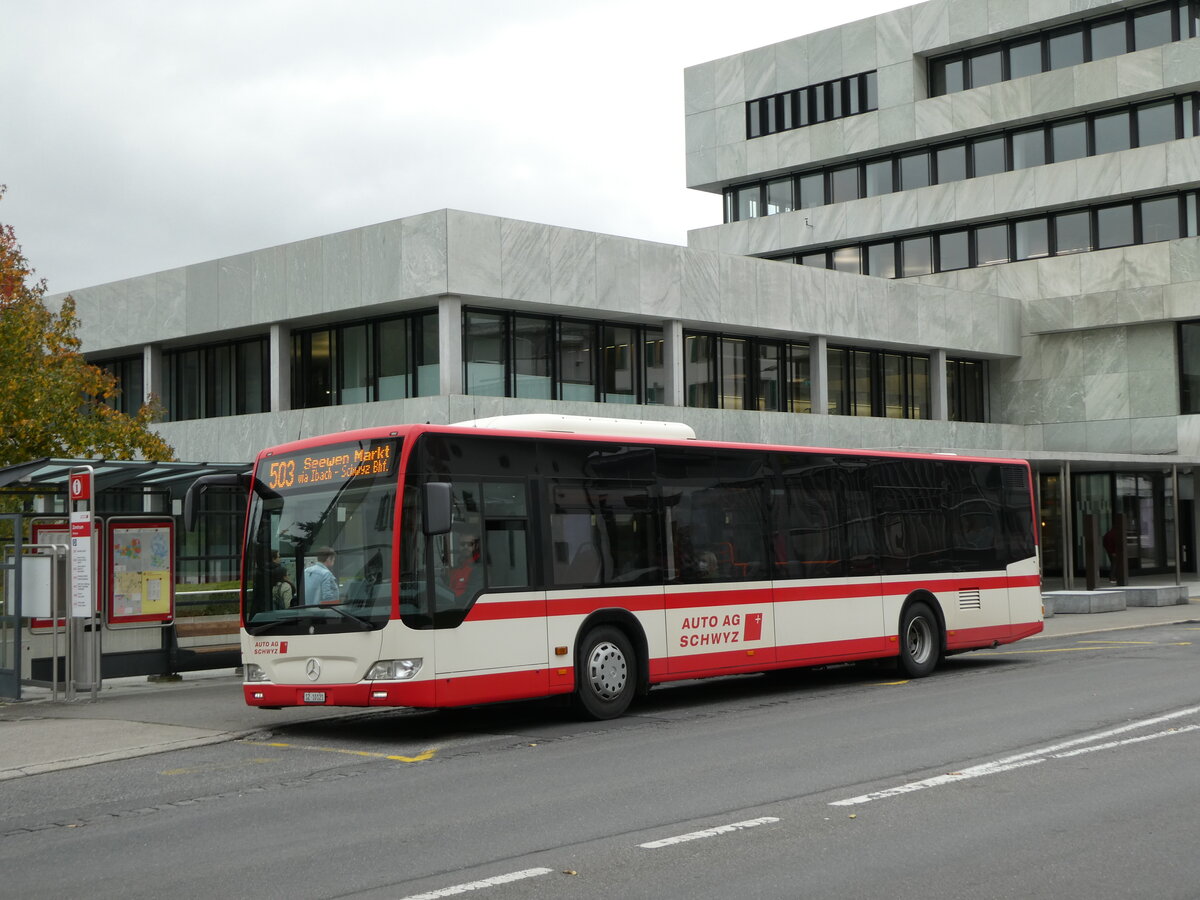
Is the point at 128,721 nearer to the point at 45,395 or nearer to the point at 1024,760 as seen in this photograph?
the point at 1024,760

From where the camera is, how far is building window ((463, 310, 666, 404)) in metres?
29.3

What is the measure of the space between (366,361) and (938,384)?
18.4m

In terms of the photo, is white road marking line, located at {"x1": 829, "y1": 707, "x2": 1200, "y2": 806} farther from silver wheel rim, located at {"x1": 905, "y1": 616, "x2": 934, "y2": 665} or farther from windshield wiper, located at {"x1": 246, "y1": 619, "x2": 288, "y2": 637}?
windshield wiper, located at {"x1": 246, "y1": 619, "x2": 288, "y2": 637}

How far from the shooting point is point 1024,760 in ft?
34.6

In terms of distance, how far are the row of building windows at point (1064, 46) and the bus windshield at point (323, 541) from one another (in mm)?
39189

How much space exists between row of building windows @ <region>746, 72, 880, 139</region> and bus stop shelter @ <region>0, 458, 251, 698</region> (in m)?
36.8

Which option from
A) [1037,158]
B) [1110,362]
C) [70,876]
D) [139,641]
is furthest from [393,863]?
[1037,158]

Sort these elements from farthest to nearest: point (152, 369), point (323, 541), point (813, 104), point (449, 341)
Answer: point (813, 104)
point (152, 369)
point (449, 341)
point (323, 541)

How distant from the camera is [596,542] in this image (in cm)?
1412

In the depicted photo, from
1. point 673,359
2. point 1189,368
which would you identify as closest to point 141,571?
point 673,359

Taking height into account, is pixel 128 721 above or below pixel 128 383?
below

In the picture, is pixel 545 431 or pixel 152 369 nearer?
pixel 545 431

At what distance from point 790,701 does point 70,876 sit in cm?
952

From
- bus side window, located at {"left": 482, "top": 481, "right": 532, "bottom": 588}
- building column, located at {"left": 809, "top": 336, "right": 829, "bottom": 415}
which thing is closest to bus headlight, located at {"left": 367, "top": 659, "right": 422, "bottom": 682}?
bus side window, located at {"left": 482, "top": 481, "right": 532, "bottom": 588}
